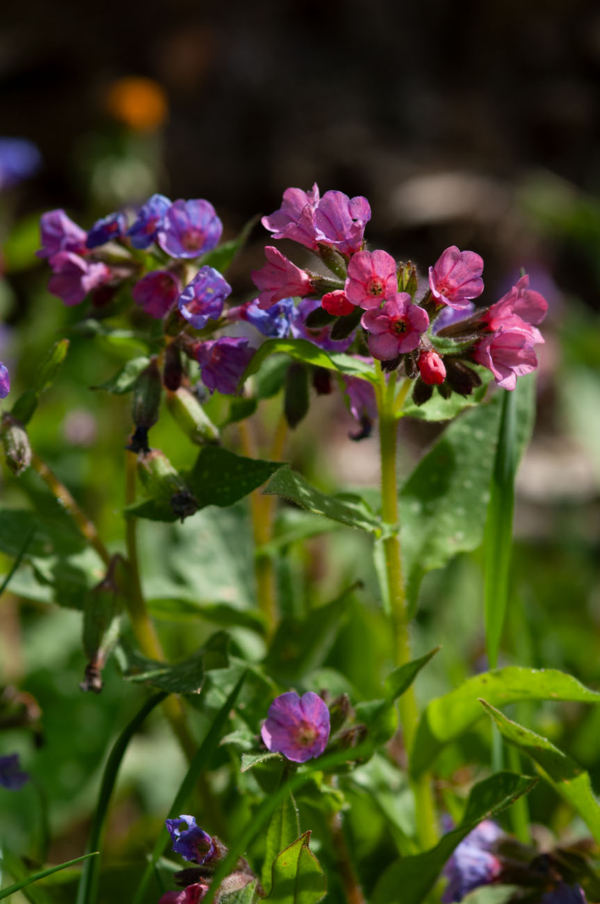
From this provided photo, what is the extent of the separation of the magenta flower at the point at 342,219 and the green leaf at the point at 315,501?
0.32 meters

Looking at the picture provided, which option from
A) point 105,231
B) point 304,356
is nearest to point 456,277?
point 304,356

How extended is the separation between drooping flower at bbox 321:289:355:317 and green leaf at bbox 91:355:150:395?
34cm

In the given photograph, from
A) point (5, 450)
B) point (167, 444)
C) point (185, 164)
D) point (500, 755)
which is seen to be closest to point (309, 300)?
point (5, 450)

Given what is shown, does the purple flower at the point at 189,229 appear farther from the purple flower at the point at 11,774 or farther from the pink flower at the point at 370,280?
the purple flower at the point at 11,774

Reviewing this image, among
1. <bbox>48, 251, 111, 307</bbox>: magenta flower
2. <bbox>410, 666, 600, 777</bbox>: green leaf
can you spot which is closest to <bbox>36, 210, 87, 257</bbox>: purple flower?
<bbox>48, 251, 111, 307</bbox>: magenta flower

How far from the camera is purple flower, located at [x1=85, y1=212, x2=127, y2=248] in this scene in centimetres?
142

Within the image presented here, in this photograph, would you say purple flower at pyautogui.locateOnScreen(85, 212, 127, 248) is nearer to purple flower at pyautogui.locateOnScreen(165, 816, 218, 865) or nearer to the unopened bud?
the unopened bud

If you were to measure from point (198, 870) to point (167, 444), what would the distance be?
147cm

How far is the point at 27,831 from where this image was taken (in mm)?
1992

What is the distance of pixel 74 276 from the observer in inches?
58.2

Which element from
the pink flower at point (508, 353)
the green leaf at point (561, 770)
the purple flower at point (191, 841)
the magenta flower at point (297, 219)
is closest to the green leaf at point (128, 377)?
the magenta flower at point (297, 219)

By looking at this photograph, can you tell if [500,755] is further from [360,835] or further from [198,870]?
[198,870]

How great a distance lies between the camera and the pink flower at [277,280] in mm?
1221

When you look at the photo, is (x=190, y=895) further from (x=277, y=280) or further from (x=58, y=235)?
(x=58, y=235)
